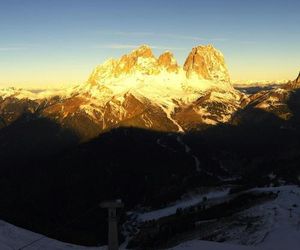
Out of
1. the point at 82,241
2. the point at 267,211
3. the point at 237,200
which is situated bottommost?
the point at 82,241

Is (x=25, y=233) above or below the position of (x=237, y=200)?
above

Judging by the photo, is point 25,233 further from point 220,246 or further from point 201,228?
point 201,228

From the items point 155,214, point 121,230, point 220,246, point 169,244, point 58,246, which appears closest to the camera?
point 220,246

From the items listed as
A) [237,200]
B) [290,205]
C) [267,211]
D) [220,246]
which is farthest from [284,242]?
[237,200]

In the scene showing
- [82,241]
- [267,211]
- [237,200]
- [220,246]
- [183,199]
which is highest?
[220,246]

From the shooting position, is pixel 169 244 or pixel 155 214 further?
pixel 155 214

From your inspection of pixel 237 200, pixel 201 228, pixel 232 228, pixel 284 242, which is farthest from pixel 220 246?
pixel 237 200

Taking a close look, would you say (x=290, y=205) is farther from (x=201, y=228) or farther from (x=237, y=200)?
(x=237, y=200)

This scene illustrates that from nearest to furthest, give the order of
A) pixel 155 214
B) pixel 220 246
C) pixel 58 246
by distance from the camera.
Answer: pixel 220 246 → pixel 58 246 → pixel 155 214

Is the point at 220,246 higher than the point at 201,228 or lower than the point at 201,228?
higher
